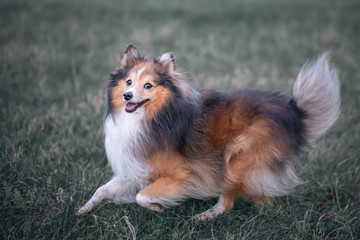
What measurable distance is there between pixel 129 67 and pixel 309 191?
8.76 ft

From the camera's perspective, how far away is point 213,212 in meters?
3.49

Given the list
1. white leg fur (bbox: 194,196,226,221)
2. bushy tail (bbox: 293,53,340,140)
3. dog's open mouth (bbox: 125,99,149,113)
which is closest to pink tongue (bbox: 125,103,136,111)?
dog's open mouth (bbox: 125,99,149,113)

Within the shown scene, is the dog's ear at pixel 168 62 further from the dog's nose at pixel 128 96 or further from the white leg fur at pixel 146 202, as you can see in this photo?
the white leg fur at pixel 146 202

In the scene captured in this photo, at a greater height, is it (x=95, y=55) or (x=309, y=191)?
(x=95, y=55)

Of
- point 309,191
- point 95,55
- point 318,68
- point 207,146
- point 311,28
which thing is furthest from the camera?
point 311,28

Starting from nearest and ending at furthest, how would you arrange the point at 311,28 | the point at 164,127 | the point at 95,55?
the point at 164,127 → the point at 95,55 → the point at 311,28

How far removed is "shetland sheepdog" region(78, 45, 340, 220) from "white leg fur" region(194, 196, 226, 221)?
0.01 metres

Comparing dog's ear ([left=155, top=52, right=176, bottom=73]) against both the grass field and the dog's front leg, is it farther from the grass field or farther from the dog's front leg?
the dog's front leg

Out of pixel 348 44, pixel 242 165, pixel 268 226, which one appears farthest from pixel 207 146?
pixel 348 44

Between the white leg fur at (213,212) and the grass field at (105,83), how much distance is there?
0.29ft

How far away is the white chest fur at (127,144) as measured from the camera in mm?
3277

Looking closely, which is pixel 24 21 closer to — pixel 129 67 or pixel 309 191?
pixel 129 67

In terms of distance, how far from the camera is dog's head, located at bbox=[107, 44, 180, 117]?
3.20 meters

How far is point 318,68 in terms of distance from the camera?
3.72m
